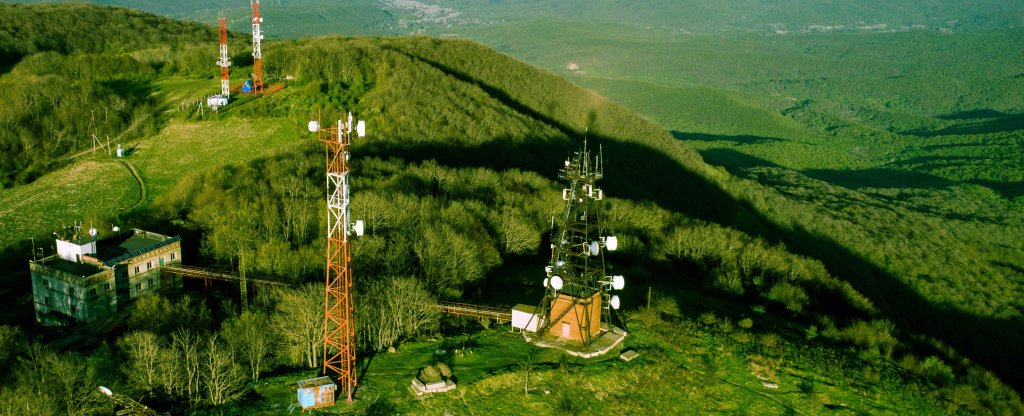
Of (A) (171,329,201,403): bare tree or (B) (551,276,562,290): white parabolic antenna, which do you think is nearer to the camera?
(A) (171,329,201,403): bare tree

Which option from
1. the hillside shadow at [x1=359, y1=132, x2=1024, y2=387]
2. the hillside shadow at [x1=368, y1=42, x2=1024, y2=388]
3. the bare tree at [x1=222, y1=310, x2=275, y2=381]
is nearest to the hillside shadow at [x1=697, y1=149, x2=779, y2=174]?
the hillside shadow at [x1=368, y1=42, x2=1024, y2=388]

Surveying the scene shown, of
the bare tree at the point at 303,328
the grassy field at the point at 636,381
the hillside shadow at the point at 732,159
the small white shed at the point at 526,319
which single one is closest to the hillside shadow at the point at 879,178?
the hillside shadow at the point at 732,159

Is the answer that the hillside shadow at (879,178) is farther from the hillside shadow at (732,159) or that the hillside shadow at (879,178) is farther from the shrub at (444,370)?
the shrub at (444,370)

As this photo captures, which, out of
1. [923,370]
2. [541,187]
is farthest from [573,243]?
[541,187]

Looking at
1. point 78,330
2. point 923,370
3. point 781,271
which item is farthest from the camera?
point 781,271

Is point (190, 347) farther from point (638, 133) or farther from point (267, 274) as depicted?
point (638, 133)

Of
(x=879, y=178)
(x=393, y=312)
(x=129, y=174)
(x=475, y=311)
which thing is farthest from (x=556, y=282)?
(x=879, y=178)

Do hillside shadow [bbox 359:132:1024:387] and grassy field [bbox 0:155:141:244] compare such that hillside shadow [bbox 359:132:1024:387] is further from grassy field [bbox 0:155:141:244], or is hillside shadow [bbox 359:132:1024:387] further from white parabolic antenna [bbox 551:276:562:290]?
white parabolic antenna [bbox 551:276:562:290]

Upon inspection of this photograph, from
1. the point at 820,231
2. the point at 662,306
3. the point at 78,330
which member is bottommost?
the point at 820,231

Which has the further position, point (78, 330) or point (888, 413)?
point (78, 330)
